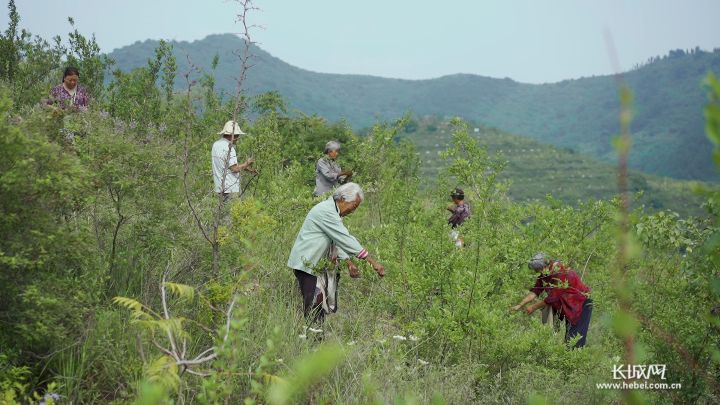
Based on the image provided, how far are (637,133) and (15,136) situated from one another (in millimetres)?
168703

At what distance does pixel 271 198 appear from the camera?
7.42 metres

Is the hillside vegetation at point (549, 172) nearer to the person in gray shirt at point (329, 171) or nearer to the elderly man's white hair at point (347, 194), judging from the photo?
the person in gray shirt at point (329, 171)

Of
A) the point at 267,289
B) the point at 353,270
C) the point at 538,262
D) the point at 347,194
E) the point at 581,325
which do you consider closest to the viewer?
the point at 347,194

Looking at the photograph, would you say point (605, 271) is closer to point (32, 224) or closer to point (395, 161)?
point (395, 161)

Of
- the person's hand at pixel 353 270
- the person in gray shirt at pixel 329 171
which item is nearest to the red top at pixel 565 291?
the person's hand at pixel 353 270

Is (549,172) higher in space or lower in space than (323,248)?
lower

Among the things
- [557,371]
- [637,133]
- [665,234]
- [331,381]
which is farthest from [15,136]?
[637,133]

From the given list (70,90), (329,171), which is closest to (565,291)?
(329,171)

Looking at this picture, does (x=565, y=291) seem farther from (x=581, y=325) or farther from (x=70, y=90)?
(x=70, y=90)

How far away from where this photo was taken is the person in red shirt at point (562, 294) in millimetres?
6586

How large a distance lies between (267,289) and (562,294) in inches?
118

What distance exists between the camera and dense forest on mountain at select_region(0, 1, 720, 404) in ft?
12.0

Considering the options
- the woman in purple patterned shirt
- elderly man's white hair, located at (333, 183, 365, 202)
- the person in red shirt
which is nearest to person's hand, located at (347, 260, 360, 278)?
elderly man's white hair, located at (333, 183, 365, 202)

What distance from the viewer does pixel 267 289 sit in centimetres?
590
